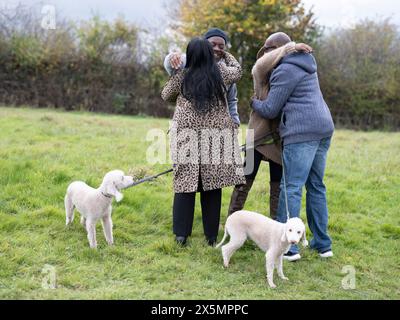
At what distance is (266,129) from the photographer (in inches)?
196

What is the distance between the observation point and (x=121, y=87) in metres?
18.4

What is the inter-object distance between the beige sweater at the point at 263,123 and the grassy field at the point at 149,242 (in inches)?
39.9

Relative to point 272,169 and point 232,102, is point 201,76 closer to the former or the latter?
point 232,102

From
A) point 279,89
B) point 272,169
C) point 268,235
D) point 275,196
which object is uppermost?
Answer: point 279,89

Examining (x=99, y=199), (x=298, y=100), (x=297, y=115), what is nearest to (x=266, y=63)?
(x=298, y=100)

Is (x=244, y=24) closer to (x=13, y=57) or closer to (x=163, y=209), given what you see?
(x=13, y=57)

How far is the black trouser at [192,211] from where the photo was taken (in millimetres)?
4922

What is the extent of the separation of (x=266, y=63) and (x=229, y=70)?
37 cm

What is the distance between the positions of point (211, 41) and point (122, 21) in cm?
1548

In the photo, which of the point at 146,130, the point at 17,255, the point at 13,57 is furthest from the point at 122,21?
the point at 17,255
